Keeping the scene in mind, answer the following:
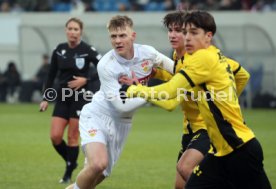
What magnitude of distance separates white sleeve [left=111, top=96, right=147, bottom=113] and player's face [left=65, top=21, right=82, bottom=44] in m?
3.77

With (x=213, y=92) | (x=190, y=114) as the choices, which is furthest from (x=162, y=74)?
(x=213, y=92)

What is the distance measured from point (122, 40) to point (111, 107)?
2.53 feet

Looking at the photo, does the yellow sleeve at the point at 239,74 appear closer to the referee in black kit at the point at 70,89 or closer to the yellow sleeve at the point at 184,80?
the yellow sleeve at the point at 184,80

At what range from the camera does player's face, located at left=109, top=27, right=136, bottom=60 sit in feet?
29.5

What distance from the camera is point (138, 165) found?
14.1 metres

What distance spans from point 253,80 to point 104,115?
19.1 m

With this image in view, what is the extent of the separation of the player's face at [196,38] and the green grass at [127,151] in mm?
4253

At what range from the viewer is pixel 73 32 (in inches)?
488

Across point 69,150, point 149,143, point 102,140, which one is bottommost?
point 149,143

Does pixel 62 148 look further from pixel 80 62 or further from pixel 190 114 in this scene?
pixel 190 114

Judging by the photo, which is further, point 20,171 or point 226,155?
point 20,171

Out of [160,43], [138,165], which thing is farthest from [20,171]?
[160,43]

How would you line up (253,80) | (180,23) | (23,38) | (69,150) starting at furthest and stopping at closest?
(23,38), (253,80), (69,150), (180,23)

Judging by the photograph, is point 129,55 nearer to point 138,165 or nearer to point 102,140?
point 102,140
